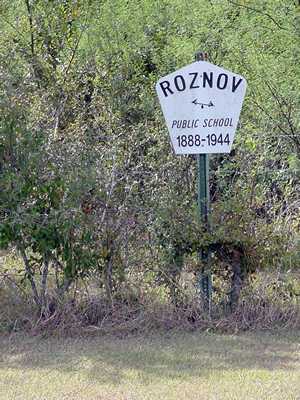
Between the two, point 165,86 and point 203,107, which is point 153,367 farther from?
point 165,86

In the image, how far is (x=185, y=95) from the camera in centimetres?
777

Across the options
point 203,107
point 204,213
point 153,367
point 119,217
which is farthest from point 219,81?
point 153,367

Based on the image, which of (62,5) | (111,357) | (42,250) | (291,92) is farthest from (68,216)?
(62,5)

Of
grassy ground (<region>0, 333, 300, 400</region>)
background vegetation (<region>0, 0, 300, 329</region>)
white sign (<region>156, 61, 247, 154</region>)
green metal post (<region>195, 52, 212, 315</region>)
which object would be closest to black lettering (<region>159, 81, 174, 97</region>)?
white sign (<region>156, 61, 247, 154</region>)

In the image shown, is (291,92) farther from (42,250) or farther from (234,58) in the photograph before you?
(42,250)

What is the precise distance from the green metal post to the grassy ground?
0.47 metres

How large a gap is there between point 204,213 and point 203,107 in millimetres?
1050

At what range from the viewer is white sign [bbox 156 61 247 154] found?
7691 mm

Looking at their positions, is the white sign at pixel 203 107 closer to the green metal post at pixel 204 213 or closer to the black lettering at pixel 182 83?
the black lettering at pixel 182 83

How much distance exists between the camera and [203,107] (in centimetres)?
772

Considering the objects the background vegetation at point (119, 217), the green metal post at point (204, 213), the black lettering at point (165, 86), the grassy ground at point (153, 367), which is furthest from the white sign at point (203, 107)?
the grassy ground at point (153, 367)

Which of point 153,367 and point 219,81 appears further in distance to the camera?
point 219,81

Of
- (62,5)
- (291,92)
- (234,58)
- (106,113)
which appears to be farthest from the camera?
(62,5)

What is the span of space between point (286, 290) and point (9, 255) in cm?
273
